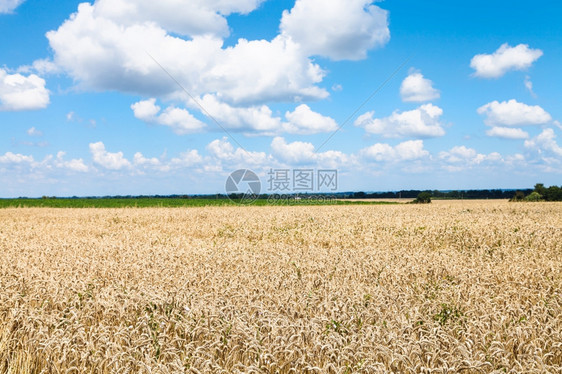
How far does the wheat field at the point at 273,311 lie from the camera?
420 cm

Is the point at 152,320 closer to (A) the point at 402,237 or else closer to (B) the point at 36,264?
(B) the point at 36,264

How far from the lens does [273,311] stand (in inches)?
223

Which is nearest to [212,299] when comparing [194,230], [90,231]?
[194,230]

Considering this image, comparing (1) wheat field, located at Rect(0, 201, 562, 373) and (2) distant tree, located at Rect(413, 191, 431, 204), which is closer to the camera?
(1) wheat field, located at Rect(0, 201, 562, 373)

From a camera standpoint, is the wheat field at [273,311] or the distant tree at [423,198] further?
the distant tree at [423,198]

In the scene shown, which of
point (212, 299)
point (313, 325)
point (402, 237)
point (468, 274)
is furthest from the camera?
point (402, 237)

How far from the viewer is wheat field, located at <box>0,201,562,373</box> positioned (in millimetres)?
4203

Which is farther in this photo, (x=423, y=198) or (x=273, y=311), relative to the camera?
(x=423, y=198)

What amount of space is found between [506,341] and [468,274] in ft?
12.7

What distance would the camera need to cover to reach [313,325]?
467 centimetres

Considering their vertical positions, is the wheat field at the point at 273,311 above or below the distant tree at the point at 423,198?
below

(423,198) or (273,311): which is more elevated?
(423,198)

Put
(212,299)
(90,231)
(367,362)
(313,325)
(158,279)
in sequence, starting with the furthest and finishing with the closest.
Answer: (90,231) → (158,279) → (212,299) → (313,325) → (367,362)

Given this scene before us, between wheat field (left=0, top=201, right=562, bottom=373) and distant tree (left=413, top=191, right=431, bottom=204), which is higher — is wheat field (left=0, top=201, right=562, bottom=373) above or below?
below
